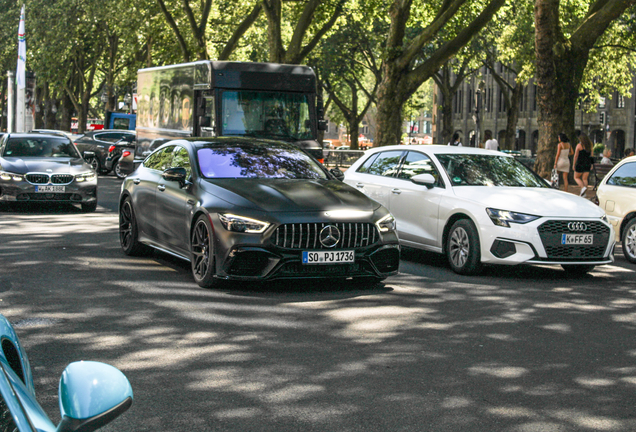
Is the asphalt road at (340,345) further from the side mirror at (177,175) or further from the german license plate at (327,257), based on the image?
the side mirror at (177,175)

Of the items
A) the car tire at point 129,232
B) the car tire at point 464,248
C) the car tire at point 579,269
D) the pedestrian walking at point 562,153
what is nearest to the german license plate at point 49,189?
the car tire at point 129,232

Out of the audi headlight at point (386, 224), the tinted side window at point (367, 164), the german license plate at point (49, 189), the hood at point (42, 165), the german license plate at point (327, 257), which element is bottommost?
the german license plate at point (327, 257)

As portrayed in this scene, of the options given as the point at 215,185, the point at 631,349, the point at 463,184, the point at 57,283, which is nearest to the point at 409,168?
the point at 463,184

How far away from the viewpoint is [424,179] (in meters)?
11.2

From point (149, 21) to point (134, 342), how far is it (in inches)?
1520

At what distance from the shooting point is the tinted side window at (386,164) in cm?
1245

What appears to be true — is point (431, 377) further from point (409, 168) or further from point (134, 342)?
point (409, 168)

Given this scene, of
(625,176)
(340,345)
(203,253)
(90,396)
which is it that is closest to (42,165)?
(203,253)

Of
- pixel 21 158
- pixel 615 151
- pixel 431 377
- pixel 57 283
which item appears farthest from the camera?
pixel 615 151

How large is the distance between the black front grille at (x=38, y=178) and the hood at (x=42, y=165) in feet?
0.32

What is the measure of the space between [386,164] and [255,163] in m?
3.16

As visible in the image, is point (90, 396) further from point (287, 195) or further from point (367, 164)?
point (367, 164)

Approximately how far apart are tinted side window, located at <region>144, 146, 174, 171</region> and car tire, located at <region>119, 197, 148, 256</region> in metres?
0.54

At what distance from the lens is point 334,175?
1066 centimetres
